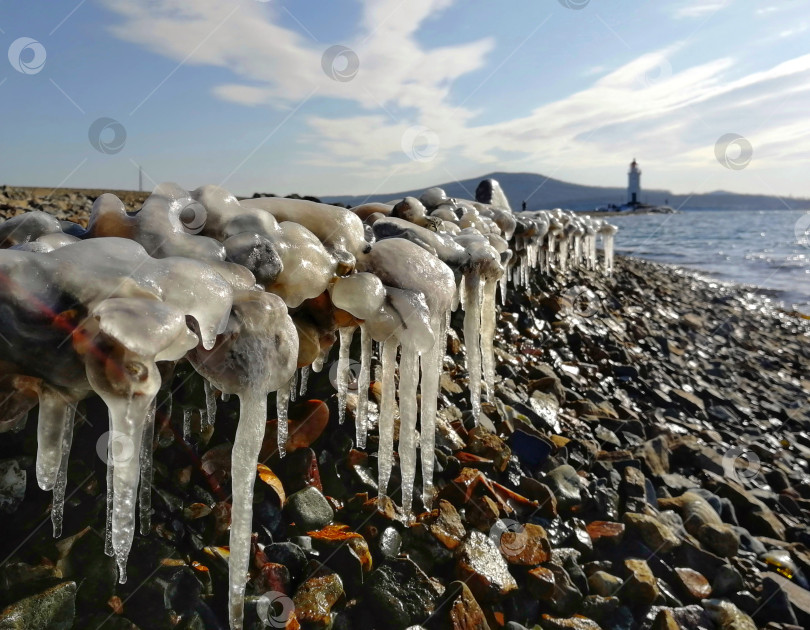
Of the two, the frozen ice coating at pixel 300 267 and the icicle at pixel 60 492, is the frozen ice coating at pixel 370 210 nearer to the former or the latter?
the frozen ice coating at pixel 300 267

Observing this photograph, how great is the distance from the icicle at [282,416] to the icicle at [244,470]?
791mm

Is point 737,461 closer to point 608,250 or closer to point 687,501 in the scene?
point 687,501

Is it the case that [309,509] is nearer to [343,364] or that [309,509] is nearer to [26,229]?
[343,364]

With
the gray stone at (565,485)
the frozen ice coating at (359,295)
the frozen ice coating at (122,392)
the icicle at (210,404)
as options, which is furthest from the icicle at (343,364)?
the gray stone at (565,485)

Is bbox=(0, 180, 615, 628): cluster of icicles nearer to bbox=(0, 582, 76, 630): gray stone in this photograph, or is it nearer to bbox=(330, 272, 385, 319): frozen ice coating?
bbox=(330, 272, 385, 319): frozen ice coating

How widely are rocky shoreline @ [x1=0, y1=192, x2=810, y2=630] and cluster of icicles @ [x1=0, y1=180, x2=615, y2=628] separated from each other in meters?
0.18

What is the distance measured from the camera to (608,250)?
12969 millimetres

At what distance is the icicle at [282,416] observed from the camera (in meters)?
2.76

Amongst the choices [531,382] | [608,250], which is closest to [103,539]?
[531,382]

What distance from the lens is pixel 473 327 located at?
3193 mm

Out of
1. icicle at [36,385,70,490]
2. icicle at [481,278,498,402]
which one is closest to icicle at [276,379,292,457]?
icicle at [36,385,70,490]

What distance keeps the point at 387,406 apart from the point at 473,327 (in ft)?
2.76

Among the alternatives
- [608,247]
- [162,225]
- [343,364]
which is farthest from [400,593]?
[608,247]

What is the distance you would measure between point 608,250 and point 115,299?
12.7 metres
